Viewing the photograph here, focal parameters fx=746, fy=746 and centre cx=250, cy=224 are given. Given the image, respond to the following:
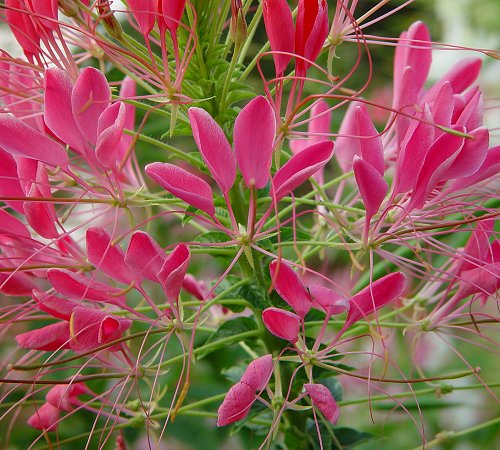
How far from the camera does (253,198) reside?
0.73 metres

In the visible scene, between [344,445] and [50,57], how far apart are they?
594 millimetres

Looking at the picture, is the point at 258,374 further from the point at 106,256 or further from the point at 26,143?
the point at 26,143

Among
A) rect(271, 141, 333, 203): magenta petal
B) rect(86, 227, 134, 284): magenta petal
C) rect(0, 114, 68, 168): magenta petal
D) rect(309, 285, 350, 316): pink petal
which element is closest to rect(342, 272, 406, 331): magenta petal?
rect(309, 285, 350, 316): pink petal

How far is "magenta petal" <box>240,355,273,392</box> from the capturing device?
753 mm

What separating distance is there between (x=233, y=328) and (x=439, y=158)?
0.33 metres

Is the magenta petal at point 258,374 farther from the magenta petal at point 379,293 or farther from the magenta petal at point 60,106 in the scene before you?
the magenta petal at point 60,106

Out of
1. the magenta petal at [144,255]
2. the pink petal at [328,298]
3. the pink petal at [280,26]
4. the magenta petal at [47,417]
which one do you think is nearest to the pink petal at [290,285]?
the pink petal at [328,298]

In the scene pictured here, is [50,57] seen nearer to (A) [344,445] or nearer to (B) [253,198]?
(B) [253,198]

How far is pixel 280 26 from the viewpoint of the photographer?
0.77m

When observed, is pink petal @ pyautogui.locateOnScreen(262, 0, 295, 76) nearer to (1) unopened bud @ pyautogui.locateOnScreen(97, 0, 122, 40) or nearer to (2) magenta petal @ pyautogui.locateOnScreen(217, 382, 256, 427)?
(1) unopened bud @ pyautogui.locateOnScreen(97, 0, 122, 40)

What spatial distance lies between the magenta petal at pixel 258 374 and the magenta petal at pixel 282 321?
0.03 metres

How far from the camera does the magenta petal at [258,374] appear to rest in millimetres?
753

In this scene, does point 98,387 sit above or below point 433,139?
below

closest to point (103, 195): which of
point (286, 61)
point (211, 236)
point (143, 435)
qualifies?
point (211, 236)
